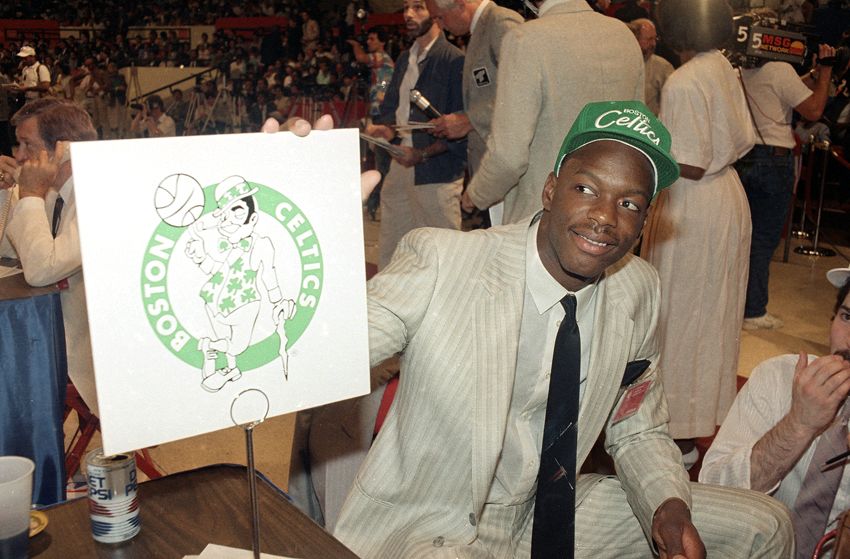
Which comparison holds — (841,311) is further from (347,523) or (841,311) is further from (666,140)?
(347,523)

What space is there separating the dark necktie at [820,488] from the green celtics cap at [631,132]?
74cm

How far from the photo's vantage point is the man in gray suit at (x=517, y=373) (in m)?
1.55

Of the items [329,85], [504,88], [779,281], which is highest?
[504,88]

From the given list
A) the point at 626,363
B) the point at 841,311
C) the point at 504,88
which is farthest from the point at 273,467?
the point at 841,311

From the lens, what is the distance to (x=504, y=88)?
2.92m

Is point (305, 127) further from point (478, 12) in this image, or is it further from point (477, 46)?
point (478, 12)

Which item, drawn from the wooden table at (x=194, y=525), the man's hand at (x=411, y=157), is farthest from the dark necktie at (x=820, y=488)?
the man's hand at (x=411, y=157)

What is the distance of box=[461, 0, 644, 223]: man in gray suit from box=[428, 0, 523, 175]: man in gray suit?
491mm

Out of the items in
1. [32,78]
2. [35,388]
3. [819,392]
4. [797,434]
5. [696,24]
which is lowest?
[35,388]

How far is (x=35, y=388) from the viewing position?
259cm

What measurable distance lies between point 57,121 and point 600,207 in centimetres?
213

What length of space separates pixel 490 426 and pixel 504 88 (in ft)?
5.42

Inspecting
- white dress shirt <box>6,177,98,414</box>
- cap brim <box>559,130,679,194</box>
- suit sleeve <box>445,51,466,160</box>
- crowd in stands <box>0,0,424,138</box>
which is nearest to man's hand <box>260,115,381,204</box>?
cap brim <box>559,130,679,194</box>

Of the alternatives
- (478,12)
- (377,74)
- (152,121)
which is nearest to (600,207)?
(478,12)
